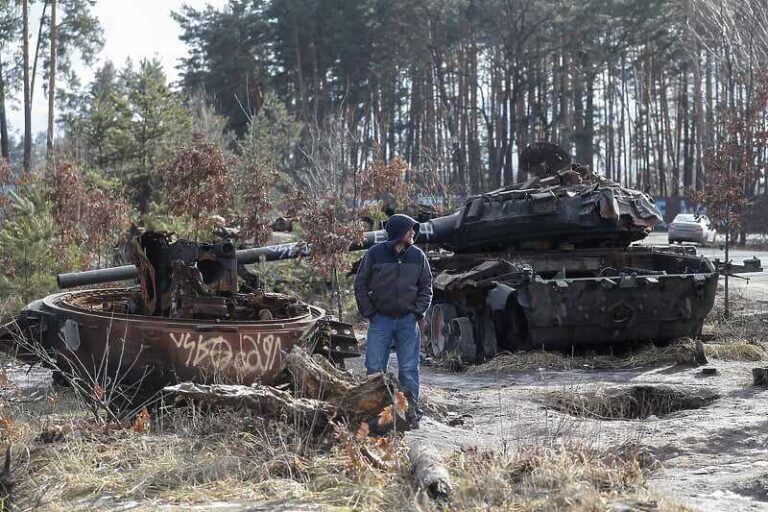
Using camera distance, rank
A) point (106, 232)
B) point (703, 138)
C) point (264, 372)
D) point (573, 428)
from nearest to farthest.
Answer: point (573, 428)
point (264, 372)
point (106, 232)
point (703, 138)

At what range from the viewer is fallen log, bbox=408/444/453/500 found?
5551 mm

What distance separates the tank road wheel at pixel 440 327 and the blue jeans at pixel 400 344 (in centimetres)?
464

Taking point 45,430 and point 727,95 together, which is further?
point 727,95

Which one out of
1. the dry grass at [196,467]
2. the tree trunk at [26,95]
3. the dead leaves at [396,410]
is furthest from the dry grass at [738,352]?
the tree trunk at [26,95]

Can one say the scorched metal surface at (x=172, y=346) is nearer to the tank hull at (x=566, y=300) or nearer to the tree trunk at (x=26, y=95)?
the tank hull at (x=566, y=300)

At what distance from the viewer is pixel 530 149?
1501 centimetres

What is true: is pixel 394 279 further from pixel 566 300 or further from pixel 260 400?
pixel 566 300

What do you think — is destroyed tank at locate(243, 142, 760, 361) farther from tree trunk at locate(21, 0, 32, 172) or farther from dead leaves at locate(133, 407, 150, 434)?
tree trunk at locate(21, 0, 32, 172)

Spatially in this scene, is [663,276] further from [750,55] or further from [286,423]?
[750,55]

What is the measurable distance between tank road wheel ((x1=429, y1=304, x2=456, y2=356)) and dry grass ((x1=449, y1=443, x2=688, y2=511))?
21.3 feet

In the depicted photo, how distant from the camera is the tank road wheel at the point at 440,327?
13.0 m

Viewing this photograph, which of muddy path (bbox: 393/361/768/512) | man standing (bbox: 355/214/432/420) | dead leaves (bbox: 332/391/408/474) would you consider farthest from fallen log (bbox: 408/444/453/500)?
man standing (bbox: 355/214/432/420)

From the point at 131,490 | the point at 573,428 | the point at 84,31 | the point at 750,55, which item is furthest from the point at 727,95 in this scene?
the point at 131,490

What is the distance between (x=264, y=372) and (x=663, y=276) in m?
5.81
